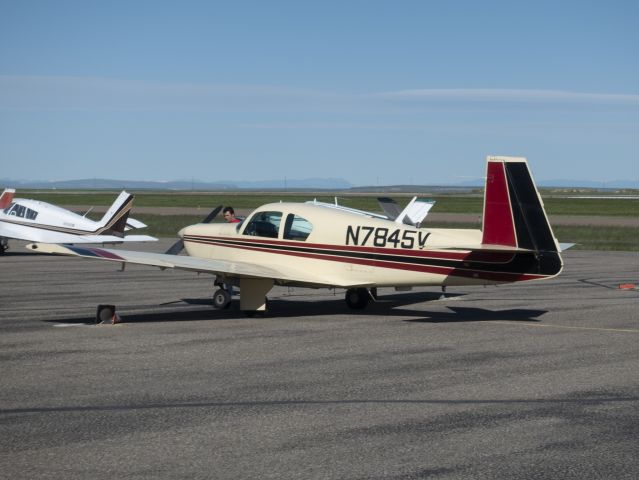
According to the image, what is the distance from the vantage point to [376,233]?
17531 mm

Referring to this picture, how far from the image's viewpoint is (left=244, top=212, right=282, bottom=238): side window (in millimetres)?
18703

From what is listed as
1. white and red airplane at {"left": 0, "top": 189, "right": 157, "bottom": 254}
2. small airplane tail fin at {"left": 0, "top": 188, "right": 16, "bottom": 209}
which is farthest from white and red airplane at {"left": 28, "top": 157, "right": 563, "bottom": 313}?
small airplane tail fin at {"left": 0, "top": 188, "right": 16, "bottom": 209}

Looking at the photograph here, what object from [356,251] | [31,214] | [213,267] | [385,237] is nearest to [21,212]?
[31,214]

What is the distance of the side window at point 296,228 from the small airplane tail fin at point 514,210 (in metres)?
3.62

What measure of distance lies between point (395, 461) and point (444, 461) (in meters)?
0.40

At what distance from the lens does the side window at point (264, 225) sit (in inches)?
736

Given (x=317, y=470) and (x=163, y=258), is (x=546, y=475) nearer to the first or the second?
(x=317, y=470)

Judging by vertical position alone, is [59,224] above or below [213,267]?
below

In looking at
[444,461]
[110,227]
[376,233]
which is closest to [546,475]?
[444,461]

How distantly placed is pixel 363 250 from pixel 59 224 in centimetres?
2198

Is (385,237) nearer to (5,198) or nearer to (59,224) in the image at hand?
(59,224)

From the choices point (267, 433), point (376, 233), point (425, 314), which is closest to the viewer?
point (267, 433)

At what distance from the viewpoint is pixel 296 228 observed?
60.6 feet

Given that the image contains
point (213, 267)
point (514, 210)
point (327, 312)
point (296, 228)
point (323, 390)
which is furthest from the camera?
point (327, 312)
